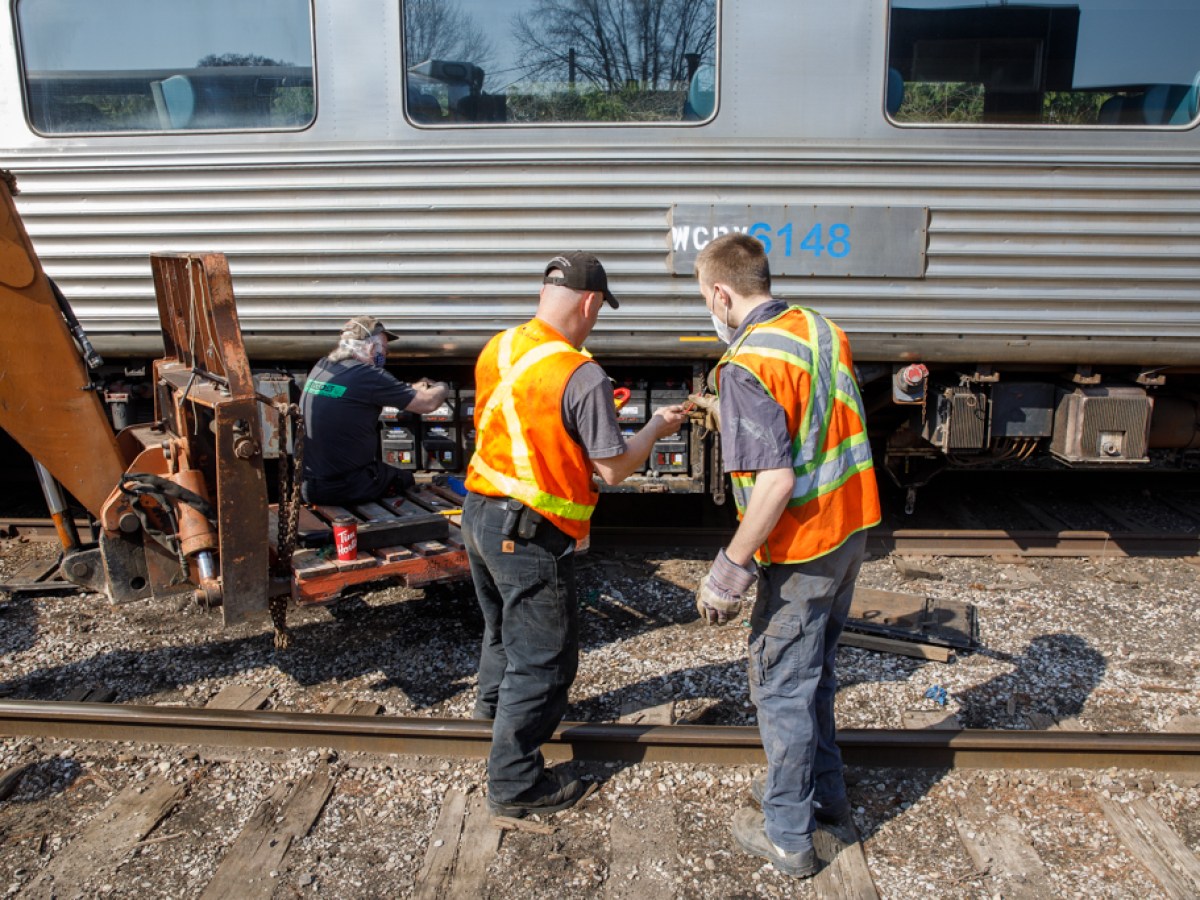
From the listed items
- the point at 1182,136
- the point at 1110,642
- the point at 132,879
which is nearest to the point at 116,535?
the point at 132,879

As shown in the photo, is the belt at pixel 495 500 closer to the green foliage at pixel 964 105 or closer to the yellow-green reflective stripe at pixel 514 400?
the yellow-green reflective stripe at pixel 514 400

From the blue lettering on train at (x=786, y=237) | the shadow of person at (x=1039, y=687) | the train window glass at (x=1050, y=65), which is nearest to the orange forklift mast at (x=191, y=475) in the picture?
the blue lettering on train at (x=786, y=237)

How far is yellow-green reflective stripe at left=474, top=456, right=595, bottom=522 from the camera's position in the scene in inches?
118

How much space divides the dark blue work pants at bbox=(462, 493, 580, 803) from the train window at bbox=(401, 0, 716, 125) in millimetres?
2635

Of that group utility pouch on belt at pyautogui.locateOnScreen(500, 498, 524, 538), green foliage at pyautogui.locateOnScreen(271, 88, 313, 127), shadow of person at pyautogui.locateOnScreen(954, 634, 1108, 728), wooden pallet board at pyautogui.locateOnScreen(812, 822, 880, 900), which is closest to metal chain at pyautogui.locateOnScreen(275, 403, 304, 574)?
utility pouch on belt at pyautogui.locateOnScreen(500, 498, 524, 538)

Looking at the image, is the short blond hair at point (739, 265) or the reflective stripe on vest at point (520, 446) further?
the reflective stripe on vest at point (520, 446)

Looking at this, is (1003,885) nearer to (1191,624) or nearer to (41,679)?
(1191,624)

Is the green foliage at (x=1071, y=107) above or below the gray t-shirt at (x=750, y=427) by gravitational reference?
above

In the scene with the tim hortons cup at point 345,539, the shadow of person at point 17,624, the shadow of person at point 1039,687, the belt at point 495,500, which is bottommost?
the shadow of person at point 17,624

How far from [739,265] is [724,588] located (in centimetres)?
96

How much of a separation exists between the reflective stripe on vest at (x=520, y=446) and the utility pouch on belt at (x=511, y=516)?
21mm

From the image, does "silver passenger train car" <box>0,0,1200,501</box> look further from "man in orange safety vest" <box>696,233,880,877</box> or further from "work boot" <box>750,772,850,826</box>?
"work boot" <box>750,772,850,826</box>

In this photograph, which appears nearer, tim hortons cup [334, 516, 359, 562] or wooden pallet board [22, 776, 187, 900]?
wooden pallet board [22, 776, 187, 900]

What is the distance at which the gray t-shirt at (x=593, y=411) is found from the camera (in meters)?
2.96
